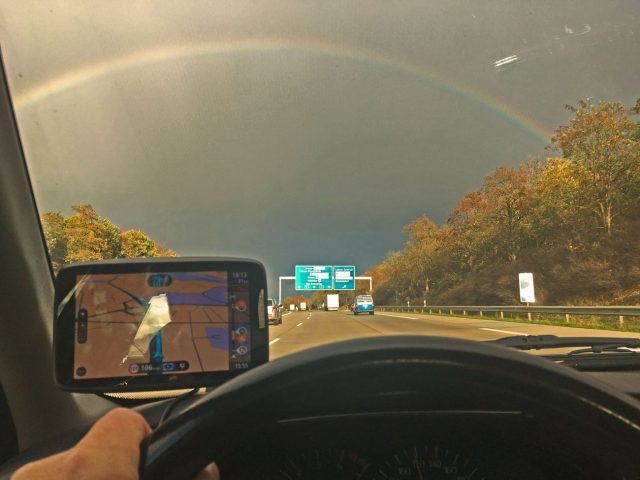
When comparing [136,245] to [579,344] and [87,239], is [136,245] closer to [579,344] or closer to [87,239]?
[87,239]

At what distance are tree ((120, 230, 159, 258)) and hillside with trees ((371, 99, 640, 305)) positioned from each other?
605cm

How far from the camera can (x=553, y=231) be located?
9648mm

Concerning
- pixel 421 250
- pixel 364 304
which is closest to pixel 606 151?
pixel 421 250

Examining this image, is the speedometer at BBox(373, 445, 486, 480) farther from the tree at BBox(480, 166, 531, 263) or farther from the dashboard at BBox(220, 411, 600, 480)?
the tree at BBox(480, 166, 531, 263)

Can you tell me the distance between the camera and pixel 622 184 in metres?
7.44

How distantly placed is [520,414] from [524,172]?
29.3 feet

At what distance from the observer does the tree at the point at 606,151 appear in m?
7.03

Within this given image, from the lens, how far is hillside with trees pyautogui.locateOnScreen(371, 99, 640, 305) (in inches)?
285

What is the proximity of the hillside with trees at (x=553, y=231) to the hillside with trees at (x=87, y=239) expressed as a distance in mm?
6128

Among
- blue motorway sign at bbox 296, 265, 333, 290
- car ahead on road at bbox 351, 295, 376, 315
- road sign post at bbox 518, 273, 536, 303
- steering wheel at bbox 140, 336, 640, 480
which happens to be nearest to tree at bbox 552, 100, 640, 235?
road sign post at bbox 518, 273, 536, 303

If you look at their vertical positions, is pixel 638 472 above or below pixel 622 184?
below

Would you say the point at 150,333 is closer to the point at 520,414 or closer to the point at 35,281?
the point at 35,281

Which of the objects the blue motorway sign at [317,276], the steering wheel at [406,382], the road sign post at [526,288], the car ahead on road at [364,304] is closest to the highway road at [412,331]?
the road sign post at [526,288]

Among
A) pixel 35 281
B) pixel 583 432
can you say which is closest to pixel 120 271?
pixel 35 281
